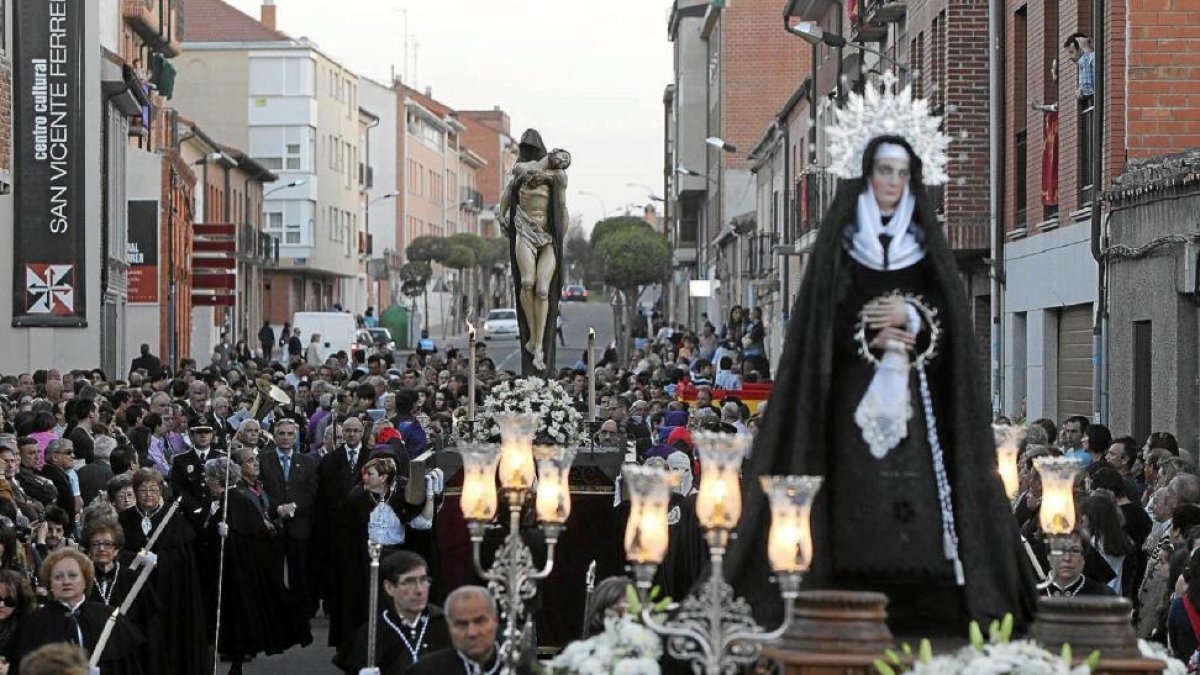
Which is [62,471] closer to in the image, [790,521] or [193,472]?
[193,472]

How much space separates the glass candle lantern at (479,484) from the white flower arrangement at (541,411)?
791 centimetres

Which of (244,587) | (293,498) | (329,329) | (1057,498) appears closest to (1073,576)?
(1057,498)

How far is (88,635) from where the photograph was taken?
40.9ft

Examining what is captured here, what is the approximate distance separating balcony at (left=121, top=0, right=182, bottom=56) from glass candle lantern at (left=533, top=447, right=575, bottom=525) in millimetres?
51323

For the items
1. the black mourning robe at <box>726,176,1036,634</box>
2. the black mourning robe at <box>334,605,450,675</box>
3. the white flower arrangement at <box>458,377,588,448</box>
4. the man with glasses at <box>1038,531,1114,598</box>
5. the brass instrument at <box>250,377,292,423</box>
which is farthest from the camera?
the brass instrument at <box>250,377,292,423</box>

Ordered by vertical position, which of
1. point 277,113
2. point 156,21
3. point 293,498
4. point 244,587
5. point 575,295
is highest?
point 277,113

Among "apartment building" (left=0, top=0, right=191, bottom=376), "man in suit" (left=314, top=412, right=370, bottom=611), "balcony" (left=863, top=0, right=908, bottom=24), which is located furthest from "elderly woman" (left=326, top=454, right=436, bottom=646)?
"balcony" (left=863, top=0, right=908, bottom=24)

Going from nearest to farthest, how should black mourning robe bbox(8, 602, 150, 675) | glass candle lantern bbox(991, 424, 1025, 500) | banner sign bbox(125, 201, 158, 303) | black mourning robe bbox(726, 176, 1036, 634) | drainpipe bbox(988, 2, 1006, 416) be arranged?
black mourning robe bbox(726, 176, 1036, 634)
glass candle lantern bbox(991, 424, 1025, 500)
black mourning robe bbox(8, 602, 150, 675)
drainpipe bbox(988, 2, 1006, 416)
banner sign bbox(125, 201, 158, 303)

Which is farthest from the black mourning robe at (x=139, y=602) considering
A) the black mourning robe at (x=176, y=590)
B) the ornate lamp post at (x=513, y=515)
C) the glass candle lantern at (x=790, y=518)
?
the glass candle lantern at (x=790, y=518)

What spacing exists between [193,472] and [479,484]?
9.71 m

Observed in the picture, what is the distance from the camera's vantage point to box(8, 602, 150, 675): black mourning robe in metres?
12.1

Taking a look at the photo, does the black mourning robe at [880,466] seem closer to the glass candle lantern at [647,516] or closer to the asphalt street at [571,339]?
the glass candle lantern at [647,516]

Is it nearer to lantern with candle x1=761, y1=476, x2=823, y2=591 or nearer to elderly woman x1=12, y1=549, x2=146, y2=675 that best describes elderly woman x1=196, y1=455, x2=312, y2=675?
elderly woman x1=12, y1=549, x2=146, y2=675

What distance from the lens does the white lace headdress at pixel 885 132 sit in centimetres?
904
